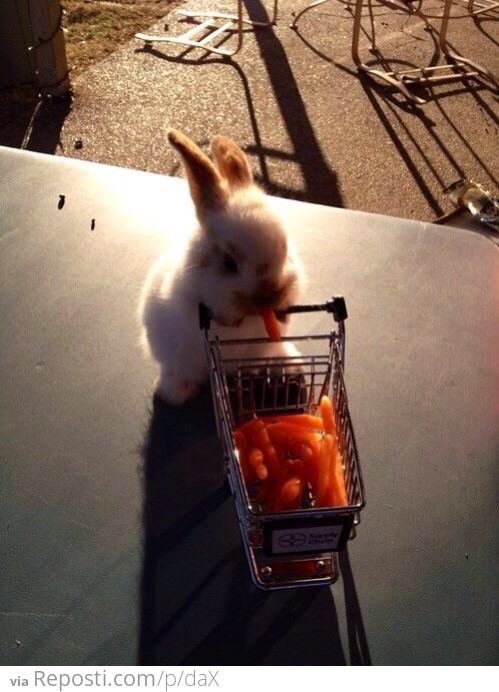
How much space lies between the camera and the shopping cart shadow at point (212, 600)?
90 centimetres

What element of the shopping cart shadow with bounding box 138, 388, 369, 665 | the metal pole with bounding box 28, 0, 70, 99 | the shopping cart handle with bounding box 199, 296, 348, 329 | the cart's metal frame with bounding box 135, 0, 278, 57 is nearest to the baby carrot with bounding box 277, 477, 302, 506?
the shopping cart shadow with bounding box 138, 388, 369, 665

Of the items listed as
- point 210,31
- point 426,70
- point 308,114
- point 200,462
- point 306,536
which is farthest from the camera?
point 210,31

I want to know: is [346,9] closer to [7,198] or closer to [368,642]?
[7,198]

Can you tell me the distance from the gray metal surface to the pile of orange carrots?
0.34 feet

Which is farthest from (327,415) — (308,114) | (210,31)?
(210,31)

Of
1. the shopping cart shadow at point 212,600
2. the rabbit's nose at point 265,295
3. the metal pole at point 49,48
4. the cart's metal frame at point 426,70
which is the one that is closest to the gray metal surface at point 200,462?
the shopping cart shadow at point 212,600

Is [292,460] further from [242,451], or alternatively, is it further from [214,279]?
[214,279]

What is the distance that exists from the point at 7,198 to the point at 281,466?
1051mm

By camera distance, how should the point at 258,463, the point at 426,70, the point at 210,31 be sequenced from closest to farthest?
1. the point at 258,463
2. the point at 426,70
3. the point at 210,31

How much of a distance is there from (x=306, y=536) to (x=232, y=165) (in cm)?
74

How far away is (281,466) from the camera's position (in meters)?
1.01

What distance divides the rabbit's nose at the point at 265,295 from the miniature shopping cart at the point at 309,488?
82mm

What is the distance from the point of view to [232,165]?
1.29 m

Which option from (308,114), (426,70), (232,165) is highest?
(232,165)
